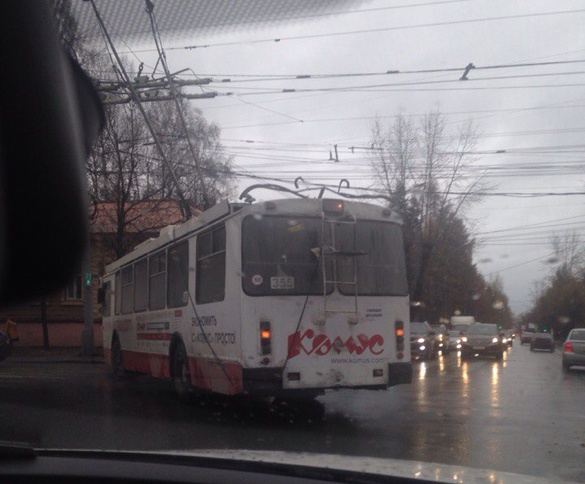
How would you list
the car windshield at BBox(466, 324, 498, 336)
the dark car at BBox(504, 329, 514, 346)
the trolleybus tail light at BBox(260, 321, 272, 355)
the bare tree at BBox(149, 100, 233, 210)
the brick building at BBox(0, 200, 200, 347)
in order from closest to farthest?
1. the trolleybus tail light at BBox(260, 321, 272, 355)
2. the bare tree at BBox(149, 100, 233, 210)
3. the brick building at BBox(0, 200, 200, 347)
4. the car windshield at BBox(466, 324, 498, 336)
5. the dark car at BBox(504, 329, 514, 346)

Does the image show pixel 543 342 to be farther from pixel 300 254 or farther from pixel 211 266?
pixel 300 254

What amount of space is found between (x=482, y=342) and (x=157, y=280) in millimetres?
21665

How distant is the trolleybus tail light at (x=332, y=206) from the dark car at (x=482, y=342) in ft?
78.8

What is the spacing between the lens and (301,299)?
10250 mm

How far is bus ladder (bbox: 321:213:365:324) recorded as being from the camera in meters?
10.4

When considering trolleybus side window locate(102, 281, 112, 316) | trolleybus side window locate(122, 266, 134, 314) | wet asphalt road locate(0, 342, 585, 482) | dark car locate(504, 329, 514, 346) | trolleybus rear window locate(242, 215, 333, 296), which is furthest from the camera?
dark car locate(504, 329, 514, 346)

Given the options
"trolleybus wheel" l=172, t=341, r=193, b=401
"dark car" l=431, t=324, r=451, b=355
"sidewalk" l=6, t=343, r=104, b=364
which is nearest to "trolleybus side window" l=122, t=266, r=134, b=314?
"trolleybus wheel" l=172, t=341, r=193, b=401

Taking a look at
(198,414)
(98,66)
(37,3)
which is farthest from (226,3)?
(98,66)

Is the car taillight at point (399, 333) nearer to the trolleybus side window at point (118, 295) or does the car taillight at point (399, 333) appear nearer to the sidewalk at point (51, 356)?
the trolleybus side window at point (118, 295)

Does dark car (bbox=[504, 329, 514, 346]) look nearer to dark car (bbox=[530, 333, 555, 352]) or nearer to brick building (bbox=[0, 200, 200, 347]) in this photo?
dark car (bbox=[530, 333, 555, 352])

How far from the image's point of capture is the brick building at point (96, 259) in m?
29.8

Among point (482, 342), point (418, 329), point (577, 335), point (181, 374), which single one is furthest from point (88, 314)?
point (577, 335)

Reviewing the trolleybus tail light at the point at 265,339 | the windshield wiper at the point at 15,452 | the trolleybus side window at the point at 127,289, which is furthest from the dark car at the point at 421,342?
the windshield wiper at the point at 15,452

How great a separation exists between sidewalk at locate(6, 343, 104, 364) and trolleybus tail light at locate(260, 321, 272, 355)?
1819 cm
